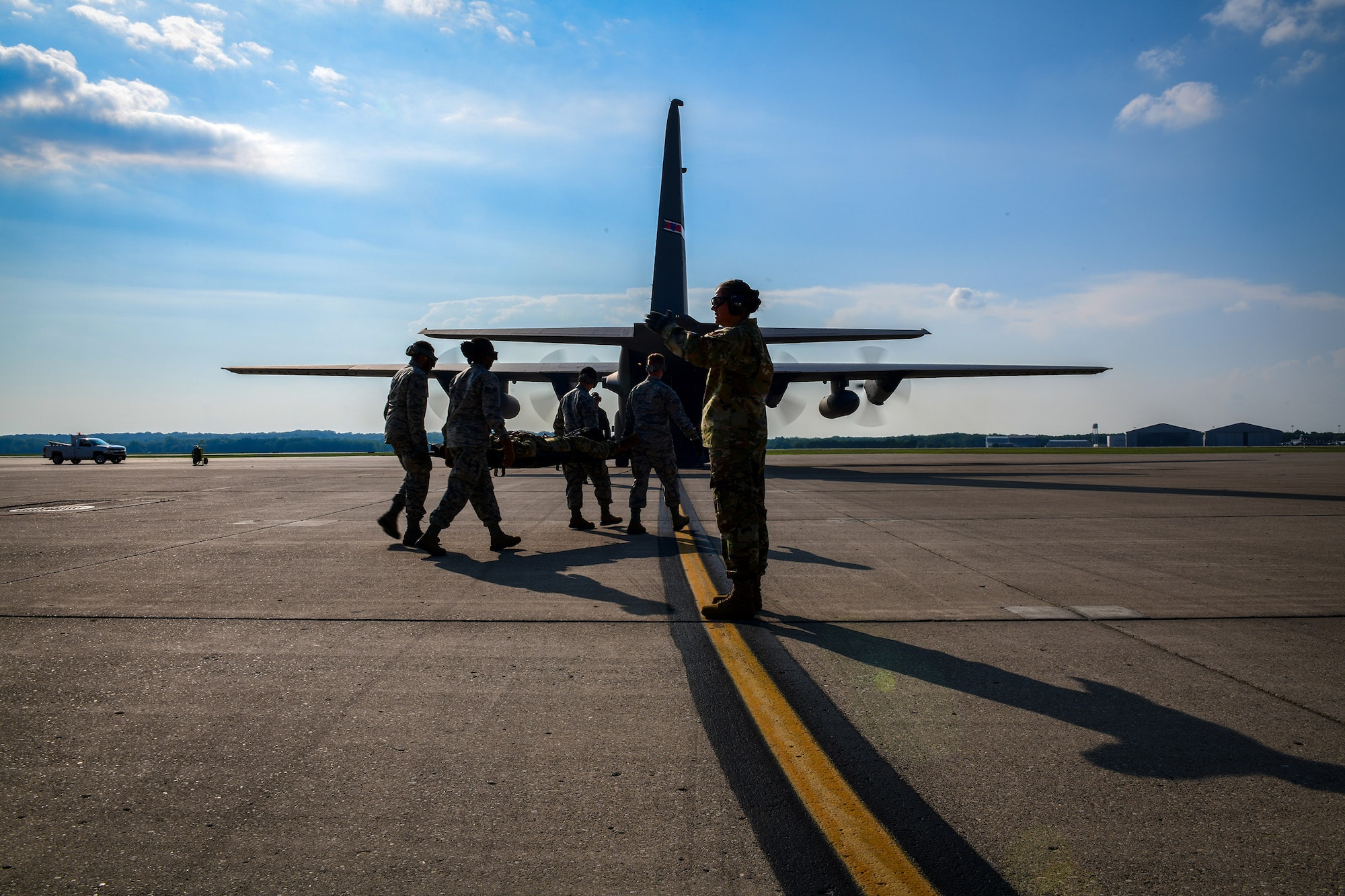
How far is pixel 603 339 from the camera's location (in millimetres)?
22016

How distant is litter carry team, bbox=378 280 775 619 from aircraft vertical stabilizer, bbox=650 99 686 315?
49.1 feet

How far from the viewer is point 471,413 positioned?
810 cm

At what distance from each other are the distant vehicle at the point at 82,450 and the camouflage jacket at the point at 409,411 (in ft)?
134

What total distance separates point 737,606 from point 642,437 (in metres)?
4.70

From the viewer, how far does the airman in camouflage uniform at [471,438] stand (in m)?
7.91

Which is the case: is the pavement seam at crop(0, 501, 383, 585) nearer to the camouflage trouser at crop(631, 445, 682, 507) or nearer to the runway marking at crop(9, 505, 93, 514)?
the runway marking at crop(9, 505, 93, 514)

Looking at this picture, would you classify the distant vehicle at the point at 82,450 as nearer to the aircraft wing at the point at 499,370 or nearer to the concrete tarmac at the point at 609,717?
the aircraft wing at the point at 499,370

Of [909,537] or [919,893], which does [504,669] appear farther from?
[909,537]

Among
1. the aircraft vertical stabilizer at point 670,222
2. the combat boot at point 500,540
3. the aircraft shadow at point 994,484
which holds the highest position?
the aircraft vertical stabilizer at point 670,222

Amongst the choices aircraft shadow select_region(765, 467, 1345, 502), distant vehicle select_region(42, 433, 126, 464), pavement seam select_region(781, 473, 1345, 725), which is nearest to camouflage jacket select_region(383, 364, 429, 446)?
pavement seam select_region(781, 473, 1345, 725)

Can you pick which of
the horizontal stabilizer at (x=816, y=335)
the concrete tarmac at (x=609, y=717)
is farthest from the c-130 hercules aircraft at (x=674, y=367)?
the concrete tarmac at (x=609, y=717)

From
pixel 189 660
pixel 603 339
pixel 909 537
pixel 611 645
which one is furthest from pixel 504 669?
pixel 603 339

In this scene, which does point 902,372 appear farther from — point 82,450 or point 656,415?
point 82,450

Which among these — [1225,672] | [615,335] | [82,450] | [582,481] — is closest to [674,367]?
[615,335]
